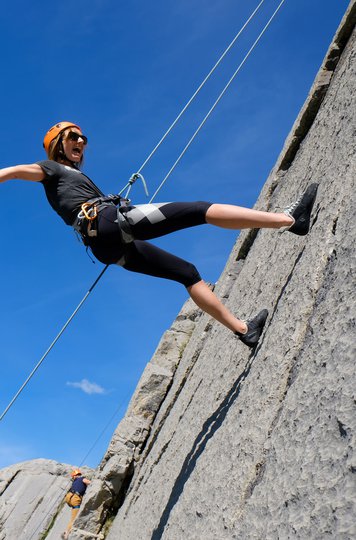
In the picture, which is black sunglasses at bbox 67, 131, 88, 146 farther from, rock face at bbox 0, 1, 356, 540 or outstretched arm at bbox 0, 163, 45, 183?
rock face at bbox 0, 1, 356, 540

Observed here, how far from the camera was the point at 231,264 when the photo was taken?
10.6 meters

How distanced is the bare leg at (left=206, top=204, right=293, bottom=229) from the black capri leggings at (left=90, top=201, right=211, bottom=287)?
0.35 feet

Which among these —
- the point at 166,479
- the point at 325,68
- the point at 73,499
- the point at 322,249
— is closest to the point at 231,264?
the point at 325,68

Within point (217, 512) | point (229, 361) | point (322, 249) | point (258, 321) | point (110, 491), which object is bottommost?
point (110, 491)

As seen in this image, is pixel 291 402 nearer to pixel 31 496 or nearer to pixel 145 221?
pixel 145 221

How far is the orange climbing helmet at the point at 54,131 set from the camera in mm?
5090

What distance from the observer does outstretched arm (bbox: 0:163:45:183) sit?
14.6 ft

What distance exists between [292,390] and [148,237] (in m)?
2.09

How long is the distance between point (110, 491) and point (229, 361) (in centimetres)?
880

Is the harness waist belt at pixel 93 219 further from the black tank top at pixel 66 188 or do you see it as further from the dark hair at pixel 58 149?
the dark hair at pixel 58 149

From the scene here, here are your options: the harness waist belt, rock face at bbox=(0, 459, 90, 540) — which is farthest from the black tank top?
rock face at bbox=(0, 459, 90, 540)

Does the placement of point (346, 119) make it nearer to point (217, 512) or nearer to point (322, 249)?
point (322, 249)

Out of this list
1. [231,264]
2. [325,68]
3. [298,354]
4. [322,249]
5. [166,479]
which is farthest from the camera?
[231,264]

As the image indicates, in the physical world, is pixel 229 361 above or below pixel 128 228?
below
